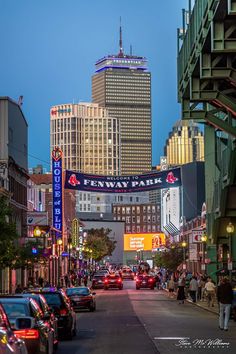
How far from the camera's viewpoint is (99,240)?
154m

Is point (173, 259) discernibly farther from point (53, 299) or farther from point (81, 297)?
point (53, 299)

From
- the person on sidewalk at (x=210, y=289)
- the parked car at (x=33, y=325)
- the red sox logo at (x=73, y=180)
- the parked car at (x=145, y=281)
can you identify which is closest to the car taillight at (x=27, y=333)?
the parked car at (x=33, y=325)

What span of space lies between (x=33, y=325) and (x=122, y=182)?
135 feet

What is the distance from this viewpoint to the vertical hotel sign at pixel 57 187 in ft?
284

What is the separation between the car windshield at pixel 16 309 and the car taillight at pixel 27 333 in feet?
3.20

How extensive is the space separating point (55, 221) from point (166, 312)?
51.1 m

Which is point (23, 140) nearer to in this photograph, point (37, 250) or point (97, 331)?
point (37, 250)

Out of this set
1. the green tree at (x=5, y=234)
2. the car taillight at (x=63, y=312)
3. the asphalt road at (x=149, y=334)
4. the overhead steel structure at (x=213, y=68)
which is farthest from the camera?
the green tree at (x=5, y=234)

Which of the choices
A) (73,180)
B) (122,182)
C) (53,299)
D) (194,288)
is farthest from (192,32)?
(73,180)

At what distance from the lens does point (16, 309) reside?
16.0 m

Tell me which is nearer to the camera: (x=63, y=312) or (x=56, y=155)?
(x=63, y=312)

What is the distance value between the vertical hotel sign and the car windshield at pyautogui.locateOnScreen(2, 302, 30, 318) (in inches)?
2760

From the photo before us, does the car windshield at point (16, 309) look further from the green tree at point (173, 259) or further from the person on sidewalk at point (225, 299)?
the green tree at point (173, 259)

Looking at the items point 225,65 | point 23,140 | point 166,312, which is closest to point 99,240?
point 23,140
